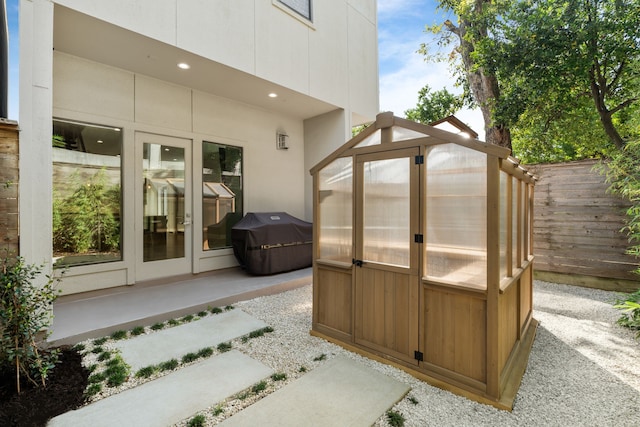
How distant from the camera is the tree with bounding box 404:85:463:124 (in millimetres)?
13154

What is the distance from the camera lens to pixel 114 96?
4.57m

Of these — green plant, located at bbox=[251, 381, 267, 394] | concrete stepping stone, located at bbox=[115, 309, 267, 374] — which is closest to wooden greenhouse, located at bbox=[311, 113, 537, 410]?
green plant, located at bbox=[251, 381, 267, 394]

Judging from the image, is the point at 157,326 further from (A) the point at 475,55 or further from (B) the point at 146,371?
(A) the point at 475,55

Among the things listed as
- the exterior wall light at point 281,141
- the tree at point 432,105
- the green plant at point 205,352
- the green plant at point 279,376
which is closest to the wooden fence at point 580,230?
the exterior wall light at point 281,141

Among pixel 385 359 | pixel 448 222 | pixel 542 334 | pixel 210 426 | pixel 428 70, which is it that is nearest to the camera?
pixel 210 426

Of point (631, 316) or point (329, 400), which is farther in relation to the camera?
point (631, 316)

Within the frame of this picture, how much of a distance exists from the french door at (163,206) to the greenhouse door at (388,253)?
12.2 feet

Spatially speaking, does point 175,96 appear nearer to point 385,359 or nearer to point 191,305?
point 191,305

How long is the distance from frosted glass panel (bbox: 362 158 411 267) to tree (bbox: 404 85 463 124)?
1147 centimetres

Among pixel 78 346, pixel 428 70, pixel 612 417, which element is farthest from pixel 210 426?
pixel 428 70

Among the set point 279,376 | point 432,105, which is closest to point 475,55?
point 279,376

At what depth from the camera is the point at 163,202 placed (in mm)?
5137

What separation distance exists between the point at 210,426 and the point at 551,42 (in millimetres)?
6988

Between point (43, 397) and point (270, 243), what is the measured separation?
3.58 metres
